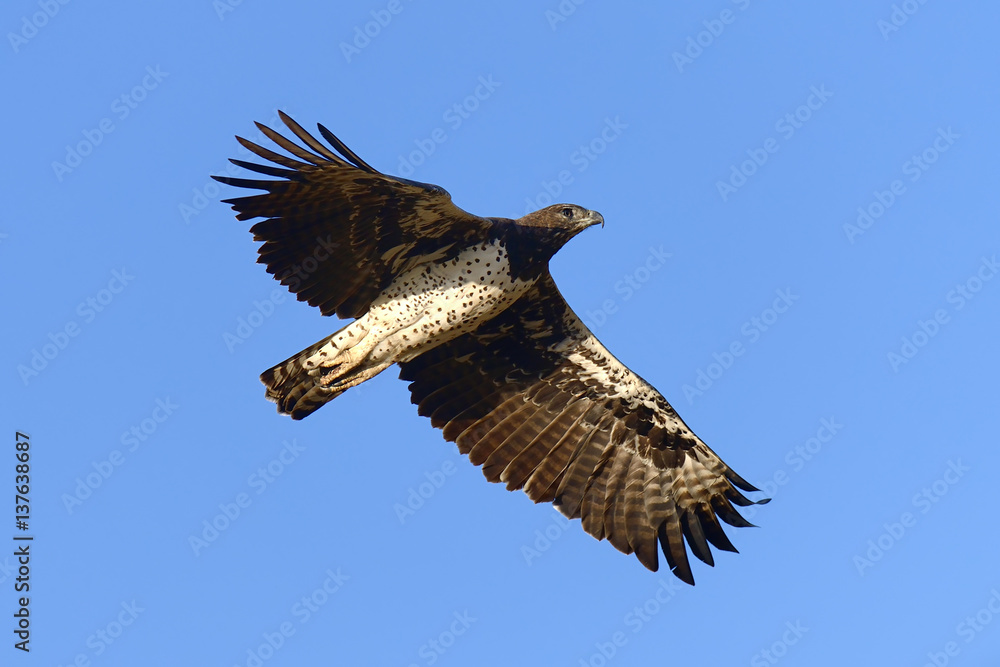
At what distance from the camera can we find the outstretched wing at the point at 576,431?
512 inches

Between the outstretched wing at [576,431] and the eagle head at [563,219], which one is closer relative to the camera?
the eagle head at [563,219]

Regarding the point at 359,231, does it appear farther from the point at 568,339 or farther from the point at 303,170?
the point at 568,339

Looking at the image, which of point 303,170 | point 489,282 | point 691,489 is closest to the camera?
point 303,170

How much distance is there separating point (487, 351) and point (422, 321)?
1.24 m

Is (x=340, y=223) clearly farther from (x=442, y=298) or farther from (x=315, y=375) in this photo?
(x=315, y=375)

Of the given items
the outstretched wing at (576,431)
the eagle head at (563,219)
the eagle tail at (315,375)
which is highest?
Result: the eagle head at (563,219)

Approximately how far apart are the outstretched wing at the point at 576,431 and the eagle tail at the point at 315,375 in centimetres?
102

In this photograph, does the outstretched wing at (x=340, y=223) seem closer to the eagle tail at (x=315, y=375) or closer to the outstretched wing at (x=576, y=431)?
the eagle tail at (x=315, y=375)

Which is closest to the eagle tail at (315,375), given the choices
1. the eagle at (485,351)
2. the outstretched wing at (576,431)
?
the eagle at (485,351)

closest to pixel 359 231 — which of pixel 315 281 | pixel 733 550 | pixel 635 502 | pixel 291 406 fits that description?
pixel 315 281

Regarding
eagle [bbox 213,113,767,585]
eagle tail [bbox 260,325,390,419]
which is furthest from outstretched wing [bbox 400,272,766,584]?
eagle tail [bbox 260,325,390,419]

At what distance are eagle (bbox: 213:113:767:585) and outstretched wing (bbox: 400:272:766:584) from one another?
0.05 ft

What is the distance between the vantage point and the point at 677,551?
12852 mm

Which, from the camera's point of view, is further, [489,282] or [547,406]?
[547,406]
